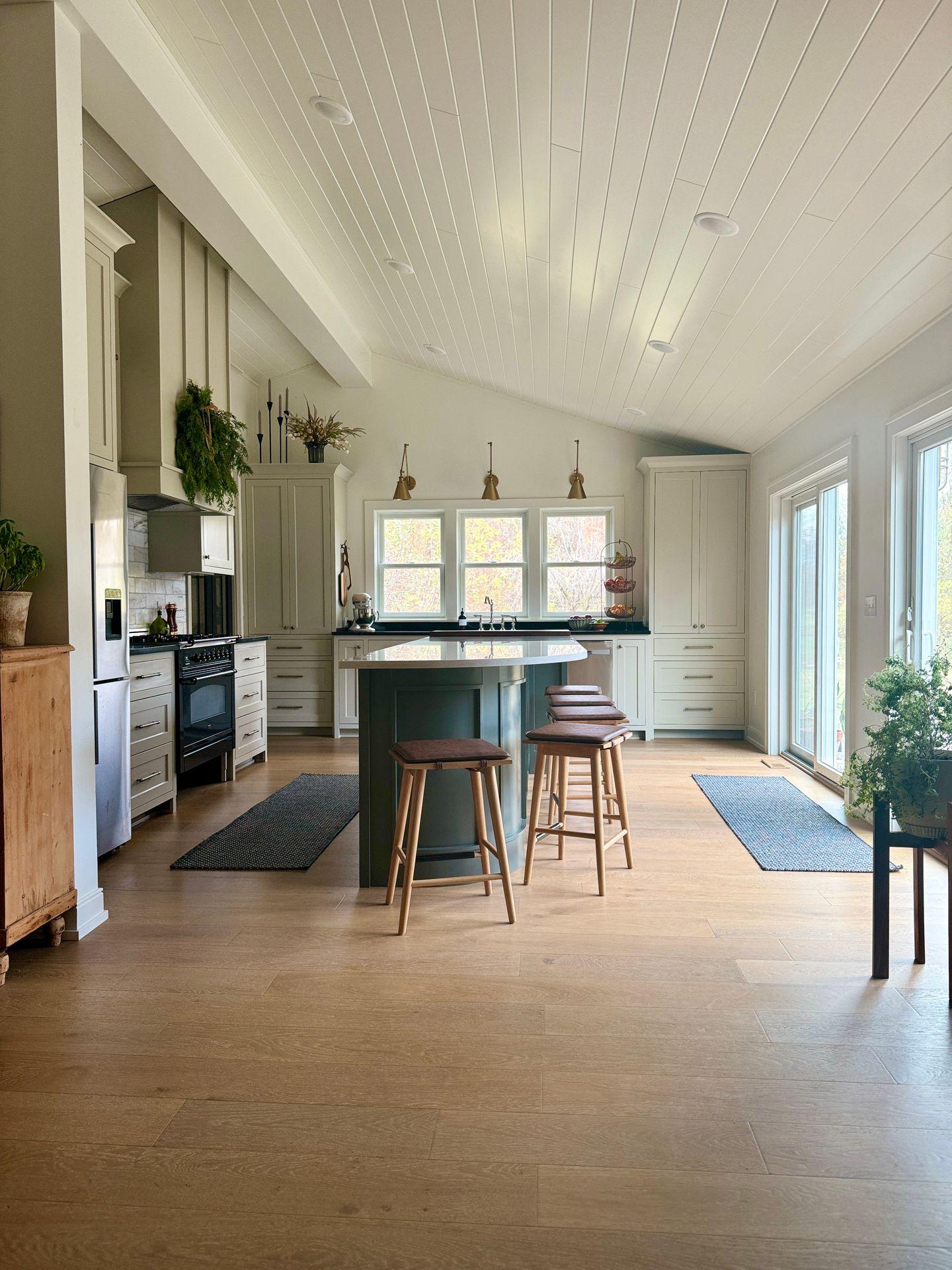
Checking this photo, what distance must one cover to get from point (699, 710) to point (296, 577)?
3.64m

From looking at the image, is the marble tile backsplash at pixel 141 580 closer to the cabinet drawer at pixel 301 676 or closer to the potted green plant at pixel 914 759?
the cabinet drawer at pixel 301 676

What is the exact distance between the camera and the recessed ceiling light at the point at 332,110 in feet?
11.3

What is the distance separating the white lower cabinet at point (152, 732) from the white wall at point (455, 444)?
3300 mm

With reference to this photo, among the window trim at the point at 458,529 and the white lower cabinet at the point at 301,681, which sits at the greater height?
the window trim at the point at 458,529

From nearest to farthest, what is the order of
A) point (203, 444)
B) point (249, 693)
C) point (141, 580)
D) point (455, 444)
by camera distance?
point (203, 444)
point (141, 580)
point (249, 693)
point (455, 444)

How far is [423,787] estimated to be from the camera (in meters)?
3.02

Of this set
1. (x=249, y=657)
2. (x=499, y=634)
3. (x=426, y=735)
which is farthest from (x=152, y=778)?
(x=499, y=634)

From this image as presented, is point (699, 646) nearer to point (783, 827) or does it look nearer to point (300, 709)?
point (783, 827)

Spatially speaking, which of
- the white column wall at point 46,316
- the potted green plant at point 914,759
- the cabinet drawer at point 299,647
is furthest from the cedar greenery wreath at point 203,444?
the potted green plant at point 914,759

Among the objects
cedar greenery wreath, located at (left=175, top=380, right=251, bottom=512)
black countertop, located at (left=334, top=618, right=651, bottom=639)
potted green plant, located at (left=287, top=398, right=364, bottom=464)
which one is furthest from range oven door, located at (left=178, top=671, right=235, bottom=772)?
potted green plant, located at (left=287, top=398, right=364, bottom=464)

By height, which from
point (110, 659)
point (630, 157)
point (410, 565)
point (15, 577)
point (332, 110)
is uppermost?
point (332, 110)

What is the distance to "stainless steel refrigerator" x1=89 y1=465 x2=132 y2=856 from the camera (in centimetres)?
369

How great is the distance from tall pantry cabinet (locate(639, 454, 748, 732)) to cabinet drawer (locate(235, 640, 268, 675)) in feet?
10.5

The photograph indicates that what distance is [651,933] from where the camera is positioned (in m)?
2.90
